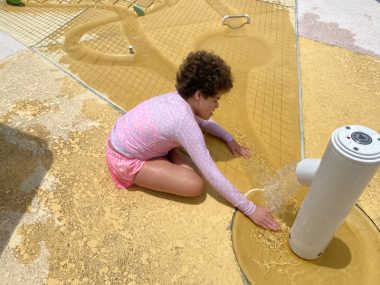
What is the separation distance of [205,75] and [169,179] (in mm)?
757

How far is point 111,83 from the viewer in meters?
3.55

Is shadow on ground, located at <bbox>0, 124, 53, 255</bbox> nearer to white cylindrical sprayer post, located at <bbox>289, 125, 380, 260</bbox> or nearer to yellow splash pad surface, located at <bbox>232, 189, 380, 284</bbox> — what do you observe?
yellow splash pad surface, located at <bbox>232, 189, 380, 284</bbox>

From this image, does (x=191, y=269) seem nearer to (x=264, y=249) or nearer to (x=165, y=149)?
(x=264, y=249)

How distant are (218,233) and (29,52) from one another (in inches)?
116

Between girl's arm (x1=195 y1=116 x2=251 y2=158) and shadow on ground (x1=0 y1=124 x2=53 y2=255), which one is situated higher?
girl's arm (x1=195 y1=116 x2=251 y2=158)

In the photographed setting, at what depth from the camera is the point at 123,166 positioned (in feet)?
8.09

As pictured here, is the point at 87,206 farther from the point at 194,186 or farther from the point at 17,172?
the point at 194,186

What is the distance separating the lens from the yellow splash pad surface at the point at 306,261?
220 cm

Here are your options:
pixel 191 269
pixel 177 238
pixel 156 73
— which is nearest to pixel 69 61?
pixel 156 73

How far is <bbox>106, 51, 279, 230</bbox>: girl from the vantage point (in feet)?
7.39

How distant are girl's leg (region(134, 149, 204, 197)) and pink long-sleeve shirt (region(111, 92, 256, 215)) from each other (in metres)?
0.10

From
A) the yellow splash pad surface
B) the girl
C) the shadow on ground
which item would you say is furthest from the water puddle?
the shadow on ground

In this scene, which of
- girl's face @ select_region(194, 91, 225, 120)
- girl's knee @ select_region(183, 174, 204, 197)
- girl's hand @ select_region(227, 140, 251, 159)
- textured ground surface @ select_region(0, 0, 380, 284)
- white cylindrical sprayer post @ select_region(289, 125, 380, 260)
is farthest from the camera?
girl's hand @ select_region(227, 140, 251, 159)

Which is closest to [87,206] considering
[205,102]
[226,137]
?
[205,102]
